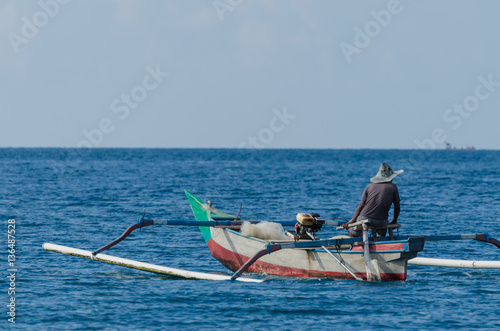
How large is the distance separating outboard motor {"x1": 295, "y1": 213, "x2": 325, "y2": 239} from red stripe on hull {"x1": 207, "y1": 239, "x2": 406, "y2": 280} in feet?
2.81

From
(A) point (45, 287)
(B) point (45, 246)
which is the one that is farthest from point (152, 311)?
(B) point (45, 246)

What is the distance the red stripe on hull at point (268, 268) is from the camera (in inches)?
680

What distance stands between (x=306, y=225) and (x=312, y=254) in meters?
0.76

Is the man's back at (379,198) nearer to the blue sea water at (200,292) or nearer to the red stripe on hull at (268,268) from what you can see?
the red stripe on hull at (268,268)

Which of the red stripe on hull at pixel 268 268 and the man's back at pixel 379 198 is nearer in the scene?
the man's back at pixel 379 198

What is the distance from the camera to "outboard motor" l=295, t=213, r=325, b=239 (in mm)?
17969

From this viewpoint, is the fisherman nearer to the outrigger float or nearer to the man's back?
the man's back

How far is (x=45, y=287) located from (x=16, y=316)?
8.56 ft

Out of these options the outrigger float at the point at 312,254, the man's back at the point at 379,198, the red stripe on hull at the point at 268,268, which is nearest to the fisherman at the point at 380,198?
the man's back at the point at 379,198

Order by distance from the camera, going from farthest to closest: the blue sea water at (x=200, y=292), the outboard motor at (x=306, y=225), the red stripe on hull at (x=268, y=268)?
the outboard motor at (x=306, y=225)
the red stripe on hull at (x=268, y=268)
the blue sea water at (x=200, y=292)

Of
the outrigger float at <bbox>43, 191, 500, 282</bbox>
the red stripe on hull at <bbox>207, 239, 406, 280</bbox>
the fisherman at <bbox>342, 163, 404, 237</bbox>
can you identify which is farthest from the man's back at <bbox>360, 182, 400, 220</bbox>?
the red stripe on hull at <bbox>207, 239, 406, 280</bbox>

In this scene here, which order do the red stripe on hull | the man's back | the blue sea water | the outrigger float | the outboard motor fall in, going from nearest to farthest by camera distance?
the blue sea water < the outrigger float < the man's back < the red stripe on hull < the outboard motor

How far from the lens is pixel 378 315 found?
1438 centimetres

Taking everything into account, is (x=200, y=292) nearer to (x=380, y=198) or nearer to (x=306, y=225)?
(x=306, y=225)
